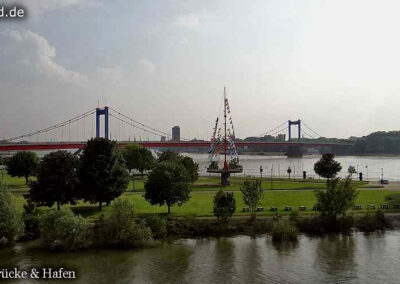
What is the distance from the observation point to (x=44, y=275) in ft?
85.3

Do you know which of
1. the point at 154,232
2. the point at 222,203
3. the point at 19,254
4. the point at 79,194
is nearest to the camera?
the point at 19,254

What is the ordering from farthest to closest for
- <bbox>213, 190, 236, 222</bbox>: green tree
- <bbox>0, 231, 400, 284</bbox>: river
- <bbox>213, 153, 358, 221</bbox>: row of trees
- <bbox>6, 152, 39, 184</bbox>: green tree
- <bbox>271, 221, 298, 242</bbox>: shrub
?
<bbox>6, 152, 39, 184</bbox>: green tree
<bbox>213, 153, 358, 221</bbox>: row of trees
<bbox>213, 190, 236, 222</bbox>: green tree
<bbox>271, 221, 298, 242</bbox>: shrub
<bbox>0, 231, 400, 284</bbox>: river

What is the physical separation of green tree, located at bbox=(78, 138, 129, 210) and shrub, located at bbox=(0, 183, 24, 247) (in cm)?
870

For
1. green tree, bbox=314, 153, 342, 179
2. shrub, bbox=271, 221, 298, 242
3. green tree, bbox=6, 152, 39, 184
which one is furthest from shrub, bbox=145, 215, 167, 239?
green tree, bbox=6, 152, 39, 184

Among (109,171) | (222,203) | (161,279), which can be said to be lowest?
(161,279)

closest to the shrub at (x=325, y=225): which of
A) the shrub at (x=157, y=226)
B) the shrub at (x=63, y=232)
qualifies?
the shrub at (x=157, y=226)

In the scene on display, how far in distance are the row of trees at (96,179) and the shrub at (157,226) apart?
3684mm

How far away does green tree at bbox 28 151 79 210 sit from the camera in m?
38.5

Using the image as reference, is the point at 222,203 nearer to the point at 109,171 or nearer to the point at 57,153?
the point at 109,171

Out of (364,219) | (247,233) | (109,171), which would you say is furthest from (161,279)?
(364,219)

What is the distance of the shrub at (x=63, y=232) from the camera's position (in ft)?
102

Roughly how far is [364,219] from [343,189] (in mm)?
3442

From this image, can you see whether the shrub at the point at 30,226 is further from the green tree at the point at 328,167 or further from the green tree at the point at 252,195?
the green tree at the point at 328,167

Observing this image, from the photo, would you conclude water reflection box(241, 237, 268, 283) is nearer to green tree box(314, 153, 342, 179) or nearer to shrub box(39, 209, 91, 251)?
shrub box(39, 209, 91, 251)
